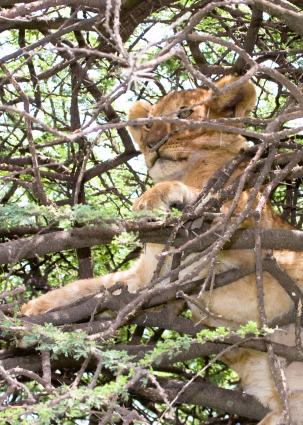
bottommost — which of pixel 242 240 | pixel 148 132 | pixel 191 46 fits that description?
pixel 242 240

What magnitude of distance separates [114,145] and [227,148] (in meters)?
1.29

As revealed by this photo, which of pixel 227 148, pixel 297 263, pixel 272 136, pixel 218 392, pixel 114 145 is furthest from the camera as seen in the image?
pixel 114 145

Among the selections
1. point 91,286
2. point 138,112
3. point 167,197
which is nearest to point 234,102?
point 138,112

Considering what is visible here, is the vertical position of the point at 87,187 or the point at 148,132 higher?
the point at 148,132

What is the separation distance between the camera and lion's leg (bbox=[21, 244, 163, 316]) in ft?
18.1

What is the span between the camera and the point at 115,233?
414cm

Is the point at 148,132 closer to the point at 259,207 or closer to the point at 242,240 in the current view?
the point at 242,240

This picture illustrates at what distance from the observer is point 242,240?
4398mm

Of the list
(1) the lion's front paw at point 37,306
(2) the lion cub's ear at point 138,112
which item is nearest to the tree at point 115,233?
(1) the lion's front paw at point 37,306

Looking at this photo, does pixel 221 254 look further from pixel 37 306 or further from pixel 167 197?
pixel 37 306

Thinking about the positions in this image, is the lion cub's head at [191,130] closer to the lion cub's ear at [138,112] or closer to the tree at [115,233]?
the lion cub's ear at [138,112]

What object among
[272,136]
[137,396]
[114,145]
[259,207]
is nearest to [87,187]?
[114,145]

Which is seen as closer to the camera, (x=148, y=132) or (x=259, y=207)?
(x=259, y=207)

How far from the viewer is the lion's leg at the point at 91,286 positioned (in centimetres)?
551
